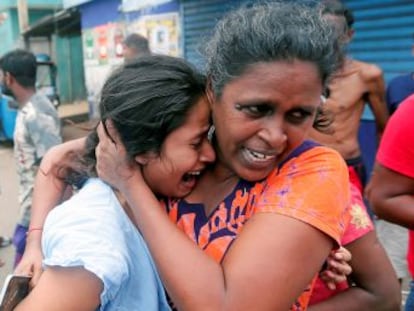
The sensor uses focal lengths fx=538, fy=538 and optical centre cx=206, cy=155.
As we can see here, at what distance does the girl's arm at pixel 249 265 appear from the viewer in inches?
42.5

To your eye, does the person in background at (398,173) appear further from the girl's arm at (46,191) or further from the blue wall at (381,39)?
the blue wall at (381,39)

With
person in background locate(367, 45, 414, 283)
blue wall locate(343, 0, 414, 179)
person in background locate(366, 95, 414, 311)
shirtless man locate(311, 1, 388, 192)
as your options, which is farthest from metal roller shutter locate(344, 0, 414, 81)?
person in background locate(366, 95, 414, 311)

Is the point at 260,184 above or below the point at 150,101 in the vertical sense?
below

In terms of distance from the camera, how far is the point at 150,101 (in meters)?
1.26

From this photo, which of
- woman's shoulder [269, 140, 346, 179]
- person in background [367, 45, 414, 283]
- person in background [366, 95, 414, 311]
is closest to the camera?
woman's shoulder [269, 140, 346, 179]

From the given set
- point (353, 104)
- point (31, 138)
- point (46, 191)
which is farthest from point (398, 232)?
point (31, 138)

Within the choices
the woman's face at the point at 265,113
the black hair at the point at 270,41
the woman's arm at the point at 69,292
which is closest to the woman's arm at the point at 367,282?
the woman's face at the point at 265,113

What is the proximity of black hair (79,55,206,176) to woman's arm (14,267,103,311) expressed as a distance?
0.34 meters

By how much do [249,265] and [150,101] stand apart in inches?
17.6

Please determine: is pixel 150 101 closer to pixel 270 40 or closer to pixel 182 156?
pixel 182 156

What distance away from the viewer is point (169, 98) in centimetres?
126

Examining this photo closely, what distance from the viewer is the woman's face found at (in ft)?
3.71

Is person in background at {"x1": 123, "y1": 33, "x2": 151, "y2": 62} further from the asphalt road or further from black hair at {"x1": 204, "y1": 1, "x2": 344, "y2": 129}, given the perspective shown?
black hair at {"x1": 204, "y1": 1, "x2": 344, "y2": 129}

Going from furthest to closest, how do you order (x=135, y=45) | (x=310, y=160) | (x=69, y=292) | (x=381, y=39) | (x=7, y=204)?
(x=7, y=204)
(x=381, y=39)
(x=135, y=45)
(x=310, y=160)
(x=69, y=292)
